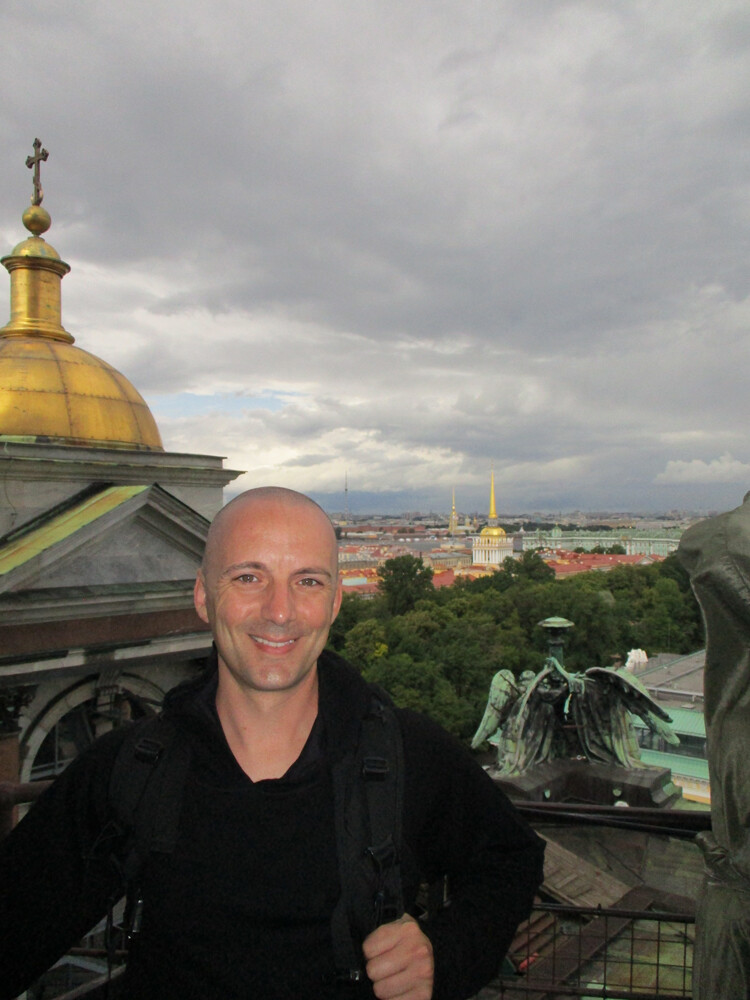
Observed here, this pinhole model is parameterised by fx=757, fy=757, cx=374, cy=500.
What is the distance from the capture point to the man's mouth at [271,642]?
71.0 inches

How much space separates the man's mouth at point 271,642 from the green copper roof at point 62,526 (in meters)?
6.63

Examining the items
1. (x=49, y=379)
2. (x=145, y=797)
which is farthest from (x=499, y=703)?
(x=145, y=797)

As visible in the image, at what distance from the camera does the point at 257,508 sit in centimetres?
187

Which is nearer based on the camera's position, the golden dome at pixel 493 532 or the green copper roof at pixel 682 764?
the green copper roof at pixel 682 764

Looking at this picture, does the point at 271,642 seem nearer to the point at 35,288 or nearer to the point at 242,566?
the point at 242,566

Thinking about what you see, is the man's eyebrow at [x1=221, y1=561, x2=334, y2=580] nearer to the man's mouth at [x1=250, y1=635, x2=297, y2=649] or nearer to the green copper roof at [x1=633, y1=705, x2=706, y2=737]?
the man's mouth at [x1=250, y1=635, x2=297, y2=649]

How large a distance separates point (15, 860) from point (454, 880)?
3.30 feet

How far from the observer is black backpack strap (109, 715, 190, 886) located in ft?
5.32

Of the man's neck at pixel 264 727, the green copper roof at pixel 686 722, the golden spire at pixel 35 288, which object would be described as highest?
the golden spire at pixel 35 288

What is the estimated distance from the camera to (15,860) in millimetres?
1684

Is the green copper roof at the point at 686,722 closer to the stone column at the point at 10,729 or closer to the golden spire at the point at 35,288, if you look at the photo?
the stone column at the point at 10,729

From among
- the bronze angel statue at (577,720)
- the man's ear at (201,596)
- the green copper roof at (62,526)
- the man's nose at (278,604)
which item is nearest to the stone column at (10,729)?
the green copper roof at (62,526)

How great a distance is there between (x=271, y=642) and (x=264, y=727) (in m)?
0.20

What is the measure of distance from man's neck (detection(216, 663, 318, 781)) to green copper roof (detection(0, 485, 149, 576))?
259 inches
